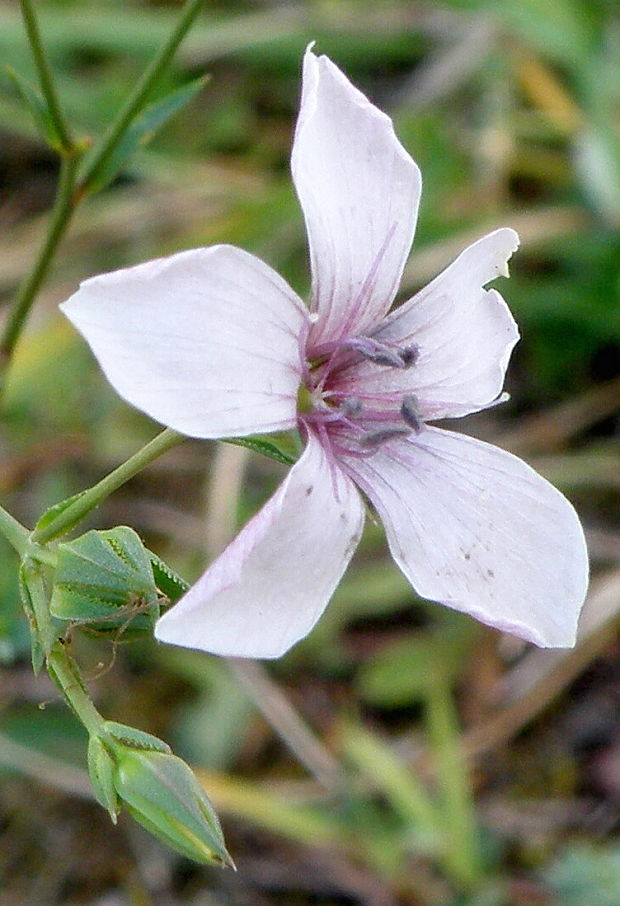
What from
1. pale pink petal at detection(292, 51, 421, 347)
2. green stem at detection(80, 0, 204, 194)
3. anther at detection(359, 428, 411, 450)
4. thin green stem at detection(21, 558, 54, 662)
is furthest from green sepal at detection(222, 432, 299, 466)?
green stem at detection(80, 0, 204, 194)

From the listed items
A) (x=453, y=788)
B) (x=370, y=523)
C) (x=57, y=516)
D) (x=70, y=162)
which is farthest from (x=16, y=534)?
(x=453, y=788)

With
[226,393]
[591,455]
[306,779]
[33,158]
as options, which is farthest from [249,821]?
[33,158]

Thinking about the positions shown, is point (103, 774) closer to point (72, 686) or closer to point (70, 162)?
point (72, 686)

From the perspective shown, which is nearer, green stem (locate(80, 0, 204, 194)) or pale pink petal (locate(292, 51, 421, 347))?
pale pink petal (locate(292, 51, 421, 347))

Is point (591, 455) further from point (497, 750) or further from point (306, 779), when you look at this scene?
point (306, 779)

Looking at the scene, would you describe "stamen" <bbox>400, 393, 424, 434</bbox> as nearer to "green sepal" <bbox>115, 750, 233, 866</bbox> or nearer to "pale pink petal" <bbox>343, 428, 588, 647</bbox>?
"pale pink petal" <bbox>343, 428, 588, 647</bbox>

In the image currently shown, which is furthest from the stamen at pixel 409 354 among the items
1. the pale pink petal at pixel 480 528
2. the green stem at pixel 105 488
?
the green stem at pixel 105 488
